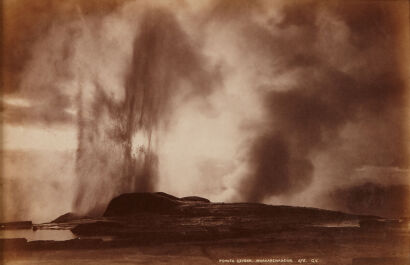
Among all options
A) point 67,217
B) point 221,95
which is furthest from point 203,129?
point 67,217

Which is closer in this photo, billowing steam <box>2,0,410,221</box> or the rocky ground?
the rocky ground

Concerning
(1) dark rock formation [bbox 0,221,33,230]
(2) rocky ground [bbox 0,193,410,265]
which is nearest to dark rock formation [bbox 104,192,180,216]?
(2) rocky ground [bbox 0,193,410,265]

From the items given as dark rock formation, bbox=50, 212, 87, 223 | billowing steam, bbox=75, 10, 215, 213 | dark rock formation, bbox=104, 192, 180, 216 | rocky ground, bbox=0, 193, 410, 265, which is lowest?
rocky ground, bbox=0, 193, 410, 265

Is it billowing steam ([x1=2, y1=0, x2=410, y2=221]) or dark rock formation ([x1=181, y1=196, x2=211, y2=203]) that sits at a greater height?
billowing steam ([x1=2, y1=0, x2=410, y2=221])

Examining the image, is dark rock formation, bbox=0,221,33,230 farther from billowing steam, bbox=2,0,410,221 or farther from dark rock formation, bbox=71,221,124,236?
dark rock formation, bbox=71,221,124,236

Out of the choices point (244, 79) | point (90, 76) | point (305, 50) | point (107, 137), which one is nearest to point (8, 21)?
point (90, 76)

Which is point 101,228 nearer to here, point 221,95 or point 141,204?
point 141,204
